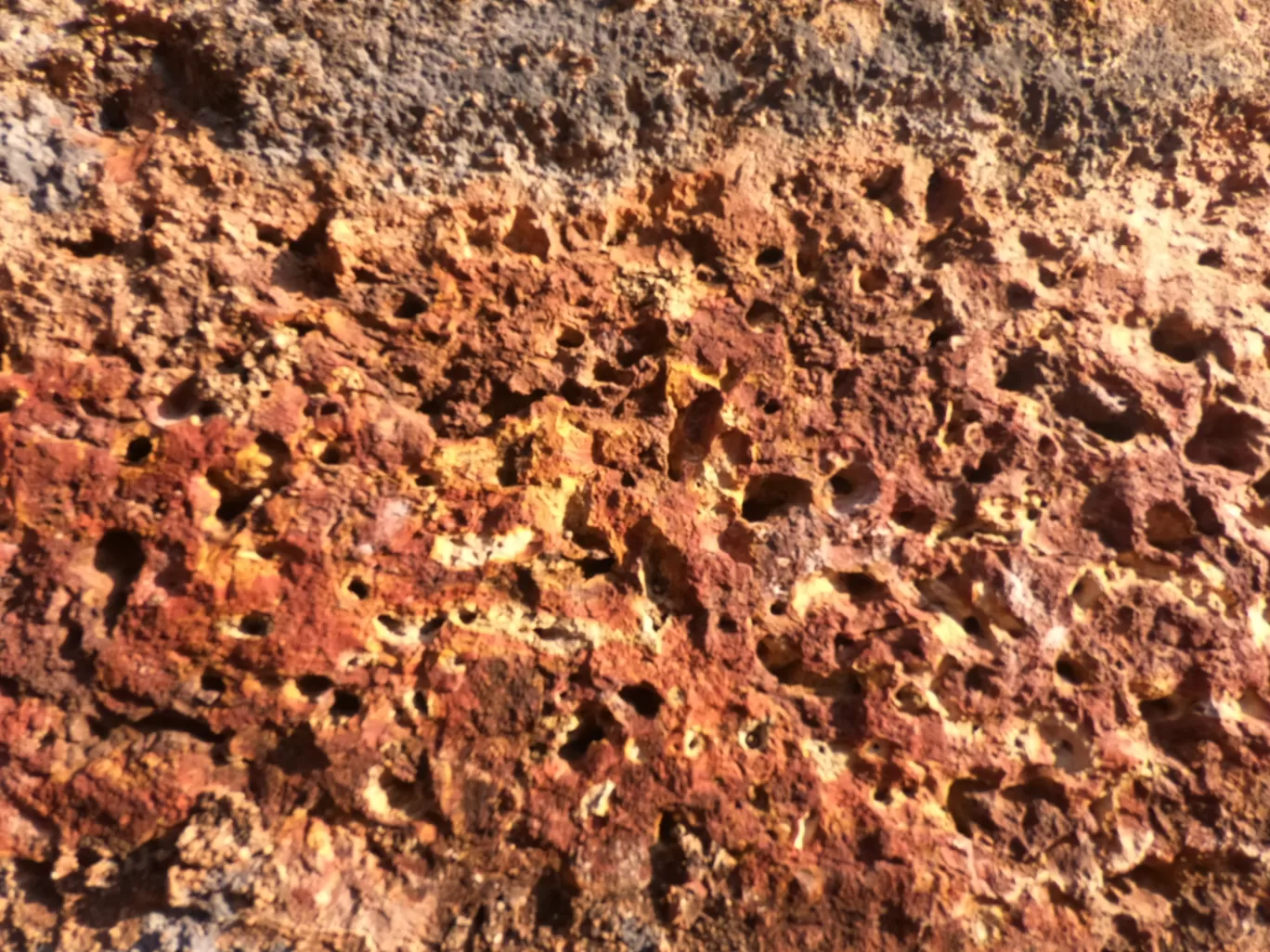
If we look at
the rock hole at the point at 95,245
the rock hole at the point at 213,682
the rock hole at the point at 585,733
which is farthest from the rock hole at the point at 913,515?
the rock hole at the point at 95,245

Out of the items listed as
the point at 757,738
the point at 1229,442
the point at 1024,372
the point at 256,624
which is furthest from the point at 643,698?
the point at 1229,442

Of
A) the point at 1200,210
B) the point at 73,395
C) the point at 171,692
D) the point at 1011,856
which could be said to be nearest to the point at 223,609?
the point at 171,692

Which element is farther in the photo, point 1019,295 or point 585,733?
point 1019,295

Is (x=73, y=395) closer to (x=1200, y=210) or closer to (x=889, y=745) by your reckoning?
(x=889, y=745)

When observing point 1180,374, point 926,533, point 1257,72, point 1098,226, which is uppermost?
point 1257,72

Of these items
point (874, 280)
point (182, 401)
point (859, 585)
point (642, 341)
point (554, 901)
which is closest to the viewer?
point (554, 901)

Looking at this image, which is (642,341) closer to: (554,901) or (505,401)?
(505,401)

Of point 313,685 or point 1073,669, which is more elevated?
point 1073,669
